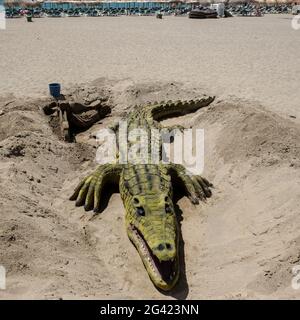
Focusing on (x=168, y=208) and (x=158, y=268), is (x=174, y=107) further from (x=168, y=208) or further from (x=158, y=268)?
(x=158, y=268)

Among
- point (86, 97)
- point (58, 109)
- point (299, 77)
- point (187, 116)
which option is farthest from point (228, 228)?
point (299, 77)

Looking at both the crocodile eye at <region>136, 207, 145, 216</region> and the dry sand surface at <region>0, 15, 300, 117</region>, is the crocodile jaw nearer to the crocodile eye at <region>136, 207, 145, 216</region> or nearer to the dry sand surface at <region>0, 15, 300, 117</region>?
the crocodile eye at <region>136, 207, 145, 216</region>

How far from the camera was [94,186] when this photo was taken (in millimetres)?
6590

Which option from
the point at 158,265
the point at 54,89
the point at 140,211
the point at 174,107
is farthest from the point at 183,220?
the point at 54,89

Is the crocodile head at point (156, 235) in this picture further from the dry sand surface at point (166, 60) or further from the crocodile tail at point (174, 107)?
the dry sand surface at point (166, 60)

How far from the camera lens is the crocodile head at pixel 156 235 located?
4633 mm

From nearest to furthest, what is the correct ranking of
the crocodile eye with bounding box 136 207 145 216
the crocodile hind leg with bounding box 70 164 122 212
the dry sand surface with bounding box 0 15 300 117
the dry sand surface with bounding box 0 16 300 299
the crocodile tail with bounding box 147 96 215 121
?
the dry sand surface with bounding box 0 16 300 299, the crocodile eye with bounding box 136 207 145 216, the crocodile hind leg with bounding box 70 164 122 212, the crocodile tail with bounding box 147 96 215 121, the dry sand surface with bounding box 0 15 300 117

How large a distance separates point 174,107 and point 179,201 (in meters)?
4.05

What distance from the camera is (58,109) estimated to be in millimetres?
9562

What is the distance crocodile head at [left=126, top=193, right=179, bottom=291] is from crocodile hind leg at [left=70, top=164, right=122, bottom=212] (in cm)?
90

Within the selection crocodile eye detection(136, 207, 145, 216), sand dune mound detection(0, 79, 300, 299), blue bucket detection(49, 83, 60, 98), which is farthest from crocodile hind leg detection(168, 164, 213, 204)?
blue bucket detection(49, 83, 60, 98)

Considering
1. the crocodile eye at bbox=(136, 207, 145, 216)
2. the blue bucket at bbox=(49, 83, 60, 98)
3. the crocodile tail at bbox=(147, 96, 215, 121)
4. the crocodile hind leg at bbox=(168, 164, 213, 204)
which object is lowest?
the crocodile hind leg at bbox=(168, 164, 213, 204)

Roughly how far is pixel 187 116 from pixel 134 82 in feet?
9.87

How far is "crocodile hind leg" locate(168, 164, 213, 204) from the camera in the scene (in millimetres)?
6531
